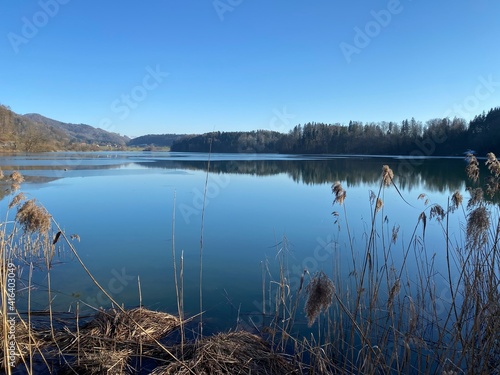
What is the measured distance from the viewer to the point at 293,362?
321cm

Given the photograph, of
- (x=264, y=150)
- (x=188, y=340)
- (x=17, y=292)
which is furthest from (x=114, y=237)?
(x=264, y=150)

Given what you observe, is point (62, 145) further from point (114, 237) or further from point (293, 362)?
point (293, 362)

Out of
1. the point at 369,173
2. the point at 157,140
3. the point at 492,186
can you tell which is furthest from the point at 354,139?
the point at 157,140

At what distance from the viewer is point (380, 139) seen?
7025 centimetres

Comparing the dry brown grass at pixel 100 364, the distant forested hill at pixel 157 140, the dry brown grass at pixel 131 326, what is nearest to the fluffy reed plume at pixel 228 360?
the dry brown grass at pixel 100 364

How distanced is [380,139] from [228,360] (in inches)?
2911

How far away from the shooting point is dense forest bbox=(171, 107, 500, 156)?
184ft

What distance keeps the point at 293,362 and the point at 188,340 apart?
130 cm

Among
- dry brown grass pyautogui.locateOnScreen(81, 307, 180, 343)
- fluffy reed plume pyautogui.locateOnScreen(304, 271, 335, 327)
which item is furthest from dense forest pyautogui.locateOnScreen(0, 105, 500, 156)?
fluffy reed plume pyautogui.locateOnScreen(304, 271, 335, 327)

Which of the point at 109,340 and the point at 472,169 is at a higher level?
the point at 472,169

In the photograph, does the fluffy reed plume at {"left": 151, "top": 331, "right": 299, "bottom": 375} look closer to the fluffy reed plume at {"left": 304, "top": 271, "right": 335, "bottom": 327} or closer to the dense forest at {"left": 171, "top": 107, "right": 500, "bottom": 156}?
the fluffy reed plume at {"left": 304, "top": 271, "right": 335, "bottom": 327}

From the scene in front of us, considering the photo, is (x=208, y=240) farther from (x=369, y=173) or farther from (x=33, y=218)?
(x=369, y=173)

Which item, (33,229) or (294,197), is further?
(294,197)

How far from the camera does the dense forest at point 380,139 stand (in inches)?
2207
